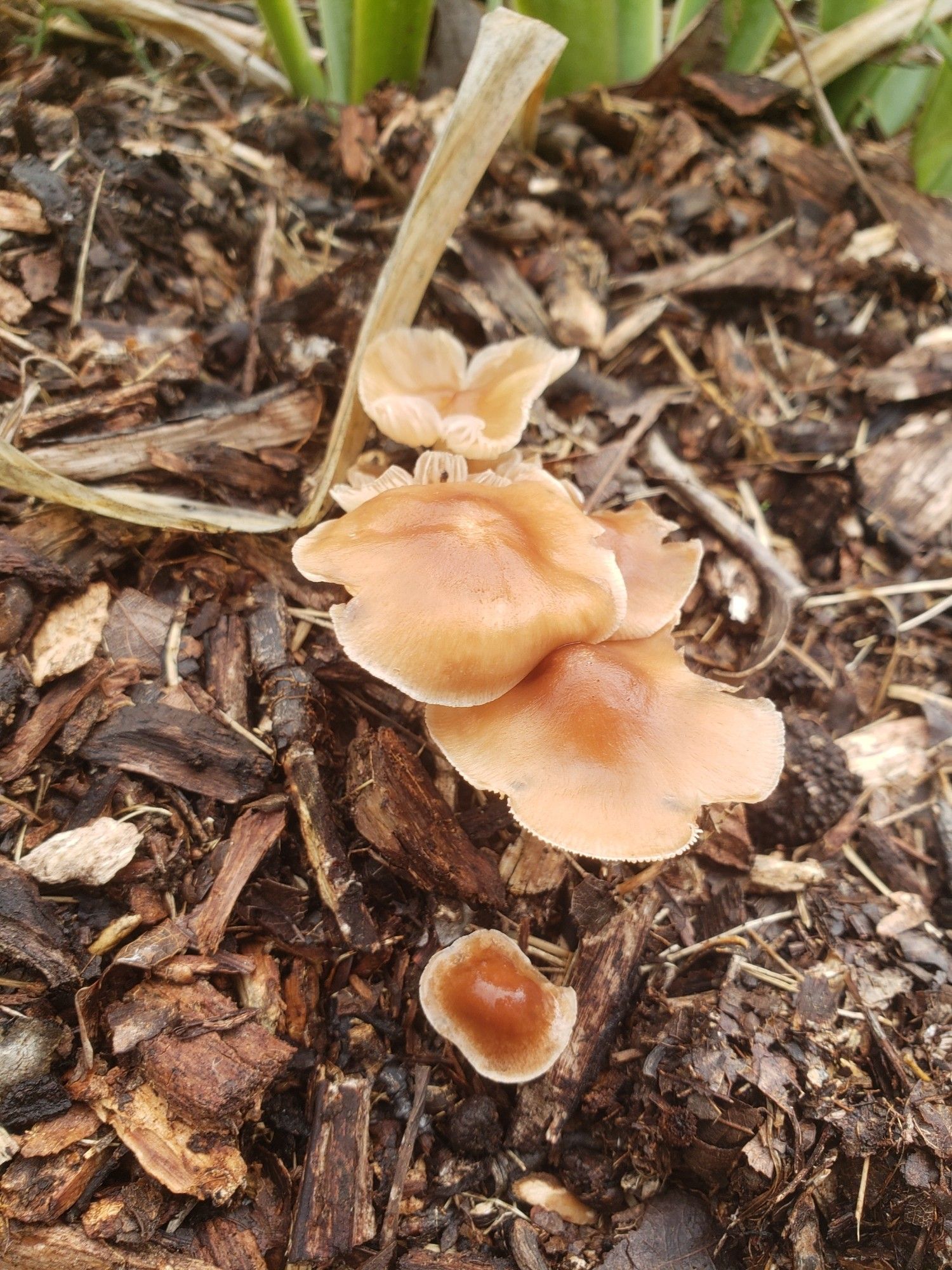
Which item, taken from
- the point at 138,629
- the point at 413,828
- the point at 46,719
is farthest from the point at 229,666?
the point at 413,828

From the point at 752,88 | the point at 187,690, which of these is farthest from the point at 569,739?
the point at 752,88

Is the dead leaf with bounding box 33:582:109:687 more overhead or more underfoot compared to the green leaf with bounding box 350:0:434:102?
more underfoot

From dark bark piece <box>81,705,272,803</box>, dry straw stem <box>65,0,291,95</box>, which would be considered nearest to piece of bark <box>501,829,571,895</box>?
dark bark piece <box>81,705,272,803</box>

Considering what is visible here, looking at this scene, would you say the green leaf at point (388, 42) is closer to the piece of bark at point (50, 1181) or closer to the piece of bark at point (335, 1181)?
the piece of bark at point (335, 1181)

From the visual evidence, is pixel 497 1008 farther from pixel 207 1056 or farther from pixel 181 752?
pixel 181 752

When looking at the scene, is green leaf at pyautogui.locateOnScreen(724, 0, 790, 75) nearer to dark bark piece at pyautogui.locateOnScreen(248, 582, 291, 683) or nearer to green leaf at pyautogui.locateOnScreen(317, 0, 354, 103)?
green leaf at pyautogui.locateOnScreen(317, 0, 354, 103)

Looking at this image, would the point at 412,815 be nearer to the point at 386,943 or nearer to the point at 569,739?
the point at 386,943
